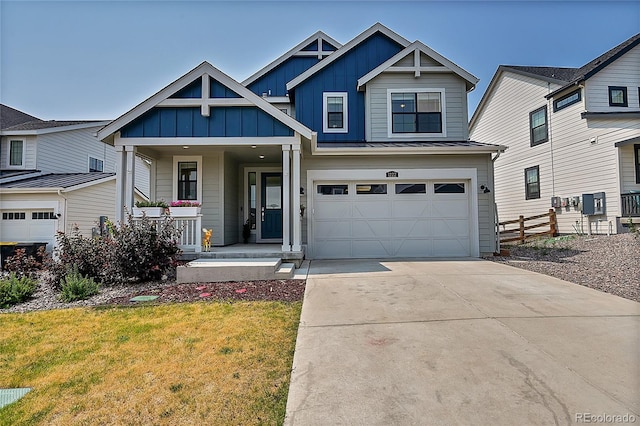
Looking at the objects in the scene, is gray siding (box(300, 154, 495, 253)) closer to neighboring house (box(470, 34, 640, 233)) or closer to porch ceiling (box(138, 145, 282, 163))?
porch ceiling (box(138, 145, 282, 163))

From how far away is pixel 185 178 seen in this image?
32.2ft

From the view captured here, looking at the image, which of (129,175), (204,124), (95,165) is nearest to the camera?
(204,124)

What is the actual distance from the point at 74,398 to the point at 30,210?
12538 millimetres

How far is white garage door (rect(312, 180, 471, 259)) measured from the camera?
9531 millimetres

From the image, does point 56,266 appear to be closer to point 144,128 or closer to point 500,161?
point 144,128

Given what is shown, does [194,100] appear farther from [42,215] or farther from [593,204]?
[593,204]

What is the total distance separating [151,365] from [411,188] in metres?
8.15

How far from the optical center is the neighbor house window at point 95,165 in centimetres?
1739

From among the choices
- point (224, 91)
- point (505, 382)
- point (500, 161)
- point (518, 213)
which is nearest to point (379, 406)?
point (505, 382)

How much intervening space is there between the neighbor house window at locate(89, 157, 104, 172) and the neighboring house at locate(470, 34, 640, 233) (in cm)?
2132

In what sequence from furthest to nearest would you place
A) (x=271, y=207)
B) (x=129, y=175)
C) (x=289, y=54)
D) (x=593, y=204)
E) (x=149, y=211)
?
(x=289, y=54), (x=593, y=204), (x=271, y=207), (x=129, y=175), (x=149, y=211)

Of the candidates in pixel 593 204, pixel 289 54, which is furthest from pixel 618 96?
pixel 289 54

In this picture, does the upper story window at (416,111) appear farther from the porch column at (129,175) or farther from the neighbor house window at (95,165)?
the neighbor house window at (95,165)

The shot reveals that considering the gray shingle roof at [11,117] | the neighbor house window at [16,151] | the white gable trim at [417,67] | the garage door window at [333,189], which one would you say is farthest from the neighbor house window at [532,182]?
the gray shingle roof at [11,117]
